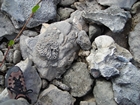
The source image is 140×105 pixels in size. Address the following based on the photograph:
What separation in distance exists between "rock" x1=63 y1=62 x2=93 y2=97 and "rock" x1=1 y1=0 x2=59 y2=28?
1.59ft

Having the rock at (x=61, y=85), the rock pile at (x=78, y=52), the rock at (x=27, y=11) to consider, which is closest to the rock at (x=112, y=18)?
the rock pile at (x=78, y=52)

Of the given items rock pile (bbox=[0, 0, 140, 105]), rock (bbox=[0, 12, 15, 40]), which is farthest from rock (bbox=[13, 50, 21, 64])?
rock (bbox=[0, 12, 15, 40])

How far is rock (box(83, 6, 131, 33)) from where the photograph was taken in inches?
74.1

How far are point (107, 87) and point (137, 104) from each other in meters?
0.25

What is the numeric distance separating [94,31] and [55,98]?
606mm

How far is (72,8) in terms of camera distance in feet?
7.05

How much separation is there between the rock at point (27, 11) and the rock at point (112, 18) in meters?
0.35

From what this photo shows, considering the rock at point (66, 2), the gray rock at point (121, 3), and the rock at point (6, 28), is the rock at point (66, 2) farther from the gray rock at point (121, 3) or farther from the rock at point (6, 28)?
the rock at point (6, 28)

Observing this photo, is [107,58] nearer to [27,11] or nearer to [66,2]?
[66,2]

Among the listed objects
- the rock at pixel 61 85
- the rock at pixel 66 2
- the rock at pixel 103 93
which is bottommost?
the rock at pixel 103 93

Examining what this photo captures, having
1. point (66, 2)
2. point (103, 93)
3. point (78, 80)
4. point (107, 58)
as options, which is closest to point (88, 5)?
point (66, 2)

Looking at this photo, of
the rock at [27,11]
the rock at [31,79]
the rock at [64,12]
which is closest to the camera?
the rock at [31,79]

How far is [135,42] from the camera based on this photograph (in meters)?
1.93

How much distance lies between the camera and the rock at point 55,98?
6.08 feet
